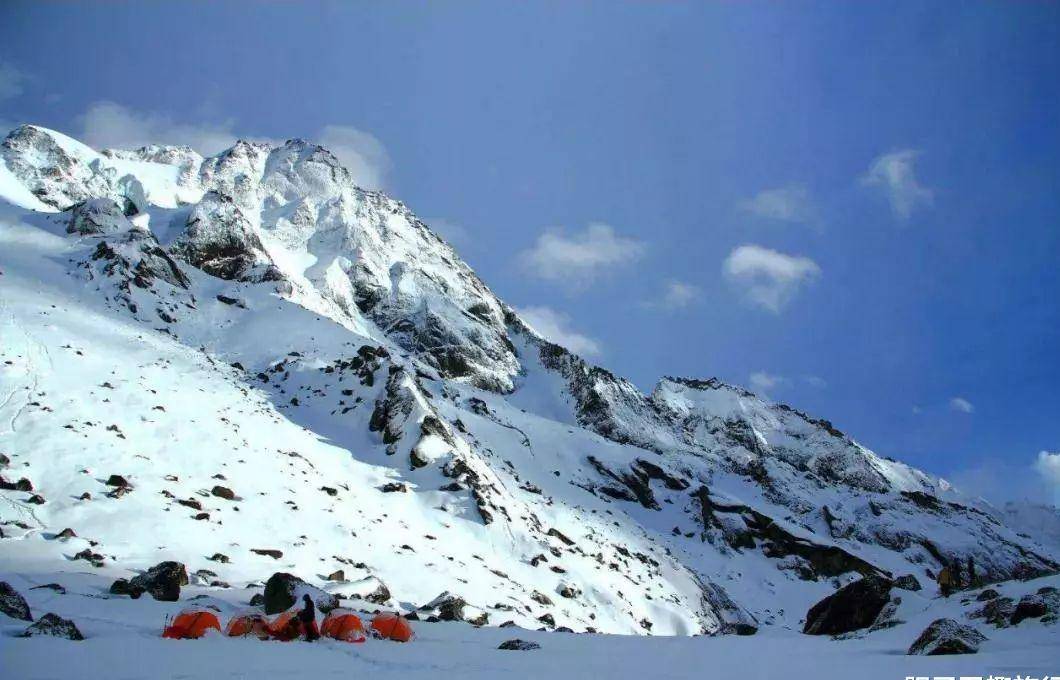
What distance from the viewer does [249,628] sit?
9.79 metres

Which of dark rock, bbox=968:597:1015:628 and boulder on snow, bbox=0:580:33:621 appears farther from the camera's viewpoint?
dark rock, bbox=968:597:1015:628

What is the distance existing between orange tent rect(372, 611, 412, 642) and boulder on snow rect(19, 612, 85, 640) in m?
4.63

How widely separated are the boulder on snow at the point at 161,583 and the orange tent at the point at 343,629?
15.0 ft

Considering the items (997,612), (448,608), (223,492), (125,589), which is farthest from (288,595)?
(997,612)

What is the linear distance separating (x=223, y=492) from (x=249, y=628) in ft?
49.4

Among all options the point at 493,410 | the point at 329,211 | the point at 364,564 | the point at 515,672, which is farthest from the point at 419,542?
the point at 329,211

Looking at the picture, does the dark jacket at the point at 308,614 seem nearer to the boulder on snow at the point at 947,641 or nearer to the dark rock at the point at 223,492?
the boulder on snow at the point at 947,641

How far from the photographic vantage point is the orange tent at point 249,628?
9672 millimetres

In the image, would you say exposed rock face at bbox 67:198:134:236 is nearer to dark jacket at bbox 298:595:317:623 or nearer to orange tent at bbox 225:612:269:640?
orange tent at bbox 225:612:269:640

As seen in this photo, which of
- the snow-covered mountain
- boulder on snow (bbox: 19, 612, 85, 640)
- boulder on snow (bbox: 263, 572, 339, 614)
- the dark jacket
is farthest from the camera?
the snow-covered mountain

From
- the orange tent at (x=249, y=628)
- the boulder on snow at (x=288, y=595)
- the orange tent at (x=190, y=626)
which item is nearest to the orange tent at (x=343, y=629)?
the orange tent at (x=249, y=628)

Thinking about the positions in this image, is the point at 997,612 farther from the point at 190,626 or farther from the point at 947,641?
the point at 190,626

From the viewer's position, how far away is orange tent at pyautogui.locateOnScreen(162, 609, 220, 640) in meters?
9.06

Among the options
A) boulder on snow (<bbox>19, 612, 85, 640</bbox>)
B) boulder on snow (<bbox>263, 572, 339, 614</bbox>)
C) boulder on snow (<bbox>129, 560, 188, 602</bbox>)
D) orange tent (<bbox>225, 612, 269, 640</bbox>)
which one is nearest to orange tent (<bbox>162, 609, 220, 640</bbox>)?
orange tent (<bbox>225, 612, 269, 640</bbox>)
